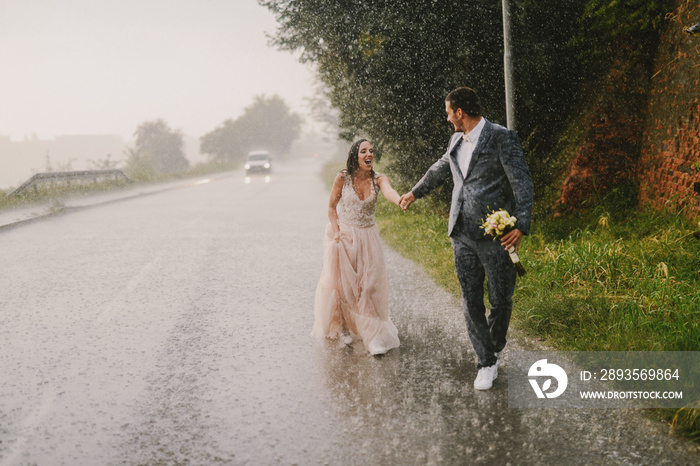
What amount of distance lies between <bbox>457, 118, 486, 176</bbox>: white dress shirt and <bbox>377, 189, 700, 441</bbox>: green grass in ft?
5.90

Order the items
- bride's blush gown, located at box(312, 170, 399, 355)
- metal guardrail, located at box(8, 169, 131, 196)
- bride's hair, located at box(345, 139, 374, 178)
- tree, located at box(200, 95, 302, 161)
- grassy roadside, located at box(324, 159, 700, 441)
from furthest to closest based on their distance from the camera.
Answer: tree, located at box(200, 95, 302, 161), metal guardrail, located at box(8, 169, 131, 196), bride's blush gown, located at box(312, 170, 399, 355), bride's hair, located at box(345, 139, 374, 178), grassy roadside, located at box(324, 159, 700, 441)

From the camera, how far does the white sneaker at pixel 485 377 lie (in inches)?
163

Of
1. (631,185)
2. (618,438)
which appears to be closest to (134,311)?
(618,438)

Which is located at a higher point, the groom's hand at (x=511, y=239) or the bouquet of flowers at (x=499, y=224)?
the bouquet of flowers at (x=499, y=224)

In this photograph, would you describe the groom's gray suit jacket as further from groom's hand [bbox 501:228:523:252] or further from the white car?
the white car

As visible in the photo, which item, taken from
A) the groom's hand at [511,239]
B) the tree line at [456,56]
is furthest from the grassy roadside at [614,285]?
the tree line at [456,56]

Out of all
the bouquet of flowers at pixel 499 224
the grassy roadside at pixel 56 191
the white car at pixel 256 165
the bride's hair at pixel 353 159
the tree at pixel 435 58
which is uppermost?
the tree at pixel 435 58

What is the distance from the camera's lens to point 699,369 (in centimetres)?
388

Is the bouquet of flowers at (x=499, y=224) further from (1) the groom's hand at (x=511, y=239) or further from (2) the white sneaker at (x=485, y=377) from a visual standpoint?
(2) the white sneaker at (x=485, y=377)

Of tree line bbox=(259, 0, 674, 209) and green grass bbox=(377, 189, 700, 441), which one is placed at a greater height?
tree line bbox=(259, 0, 674, 209)

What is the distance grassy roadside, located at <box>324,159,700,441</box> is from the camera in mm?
4555

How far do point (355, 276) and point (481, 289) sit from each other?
1.32 m

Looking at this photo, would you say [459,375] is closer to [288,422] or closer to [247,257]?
[288,422]

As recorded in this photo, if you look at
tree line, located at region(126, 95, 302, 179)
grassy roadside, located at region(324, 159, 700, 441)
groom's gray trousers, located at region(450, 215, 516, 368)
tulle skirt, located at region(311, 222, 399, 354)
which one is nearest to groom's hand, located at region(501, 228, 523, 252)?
groom's gray trousers, located at region(450, 215, 516, 368)
